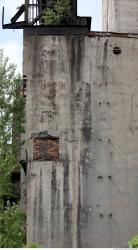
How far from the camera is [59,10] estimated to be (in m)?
15.5

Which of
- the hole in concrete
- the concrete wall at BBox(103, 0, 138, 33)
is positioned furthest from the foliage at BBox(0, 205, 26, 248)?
the concrete wall at BBox(103, 0, 138, 33)

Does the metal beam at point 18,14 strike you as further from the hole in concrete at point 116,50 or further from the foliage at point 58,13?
the hole in concrete at point 116,50

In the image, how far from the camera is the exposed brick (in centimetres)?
1454

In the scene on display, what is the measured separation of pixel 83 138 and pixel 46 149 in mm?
946

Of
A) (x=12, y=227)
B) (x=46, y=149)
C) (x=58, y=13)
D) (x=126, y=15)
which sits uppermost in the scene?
(x=126, y=15)

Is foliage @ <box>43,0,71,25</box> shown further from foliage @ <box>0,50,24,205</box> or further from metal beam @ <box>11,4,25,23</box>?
foliage @ <box>0,50,24,205</box>

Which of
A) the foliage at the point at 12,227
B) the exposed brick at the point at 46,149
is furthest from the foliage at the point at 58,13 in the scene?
the foliage at the point at 12,227

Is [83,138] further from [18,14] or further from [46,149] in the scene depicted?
[18,14]

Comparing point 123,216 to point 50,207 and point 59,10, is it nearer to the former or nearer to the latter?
point 50,207

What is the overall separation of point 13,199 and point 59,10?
27.5 ft

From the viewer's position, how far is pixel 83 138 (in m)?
14.6

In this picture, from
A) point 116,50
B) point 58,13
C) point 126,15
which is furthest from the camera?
point 126,15

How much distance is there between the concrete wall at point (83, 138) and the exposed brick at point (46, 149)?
0.39 feet

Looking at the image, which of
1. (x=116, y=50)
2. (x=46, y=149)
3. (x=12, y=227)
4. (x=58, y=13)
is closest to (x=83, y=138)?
A: (x=46, y=149)
